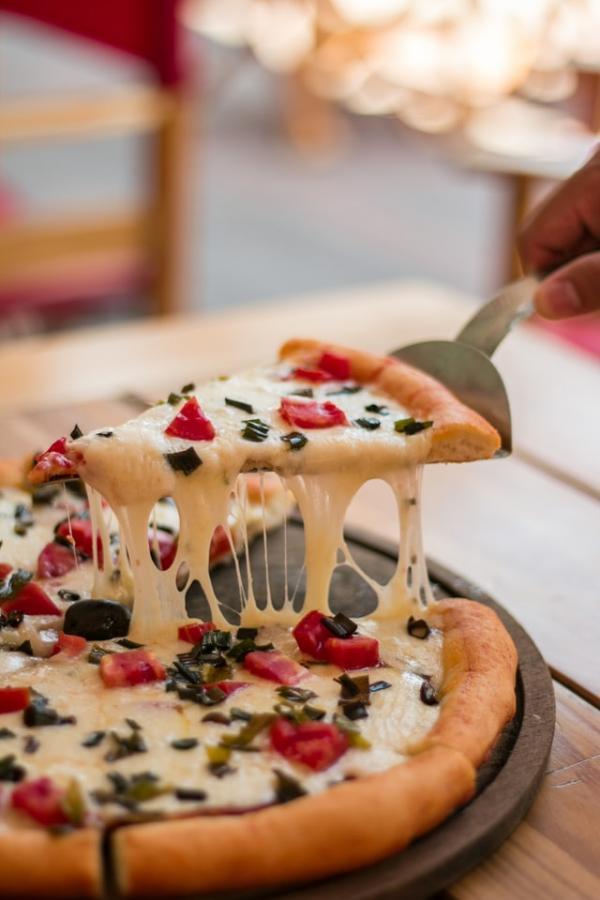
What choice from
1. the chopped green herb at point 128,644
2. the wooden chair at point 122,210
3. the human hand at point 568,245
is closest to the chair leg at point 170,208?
the wooden chair at point 122,210

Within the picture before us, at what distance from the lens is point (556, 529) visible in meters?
2.50

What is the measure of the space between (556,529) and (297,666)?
34.5 inches

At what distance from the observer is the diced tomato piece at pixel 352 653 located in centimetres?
181

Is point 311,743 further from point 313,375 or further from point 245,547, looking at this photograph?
point 313,375

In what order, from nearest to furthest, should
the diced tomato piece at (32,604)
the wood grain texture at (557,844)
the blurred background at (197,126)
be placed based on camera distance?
the wood grain texture at (557,844), the diced tomato piece at (32,604), the blurred background at (197,126)

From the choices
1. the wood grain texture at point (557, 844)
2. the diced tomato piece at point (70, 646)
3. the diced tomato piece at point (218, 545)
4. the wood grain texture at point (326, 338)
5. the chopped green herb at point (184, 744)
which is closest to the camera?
the wood grain texture at point (557, 844)

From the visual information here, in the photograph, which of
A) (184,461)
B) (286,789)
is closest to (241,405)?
(184,461)

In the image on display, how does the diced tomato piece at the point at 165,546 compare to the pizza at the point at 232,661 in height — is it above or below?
below

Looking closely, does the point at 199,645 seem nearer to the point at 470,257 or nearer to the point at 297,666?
the point at 297,666

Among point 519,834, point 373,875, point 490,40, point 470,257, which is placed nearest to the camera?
point 373,875

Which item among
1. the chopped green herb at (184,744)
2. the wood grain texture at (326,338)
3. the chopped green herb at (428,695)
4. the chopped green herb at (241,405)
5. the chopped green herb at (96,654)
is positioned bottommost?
the wood grain texture at (326,338)

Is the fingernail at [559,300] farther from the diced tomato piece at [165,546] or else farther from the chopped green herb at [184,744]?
the chopped green herb at [184,744]

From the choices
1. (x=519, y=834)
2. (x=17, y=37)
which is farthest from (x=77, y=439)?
(x=17, y=37)

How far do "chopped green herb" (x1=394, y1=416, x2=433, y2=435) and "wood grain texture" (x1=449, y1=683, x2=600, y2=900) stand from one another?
494 mm
